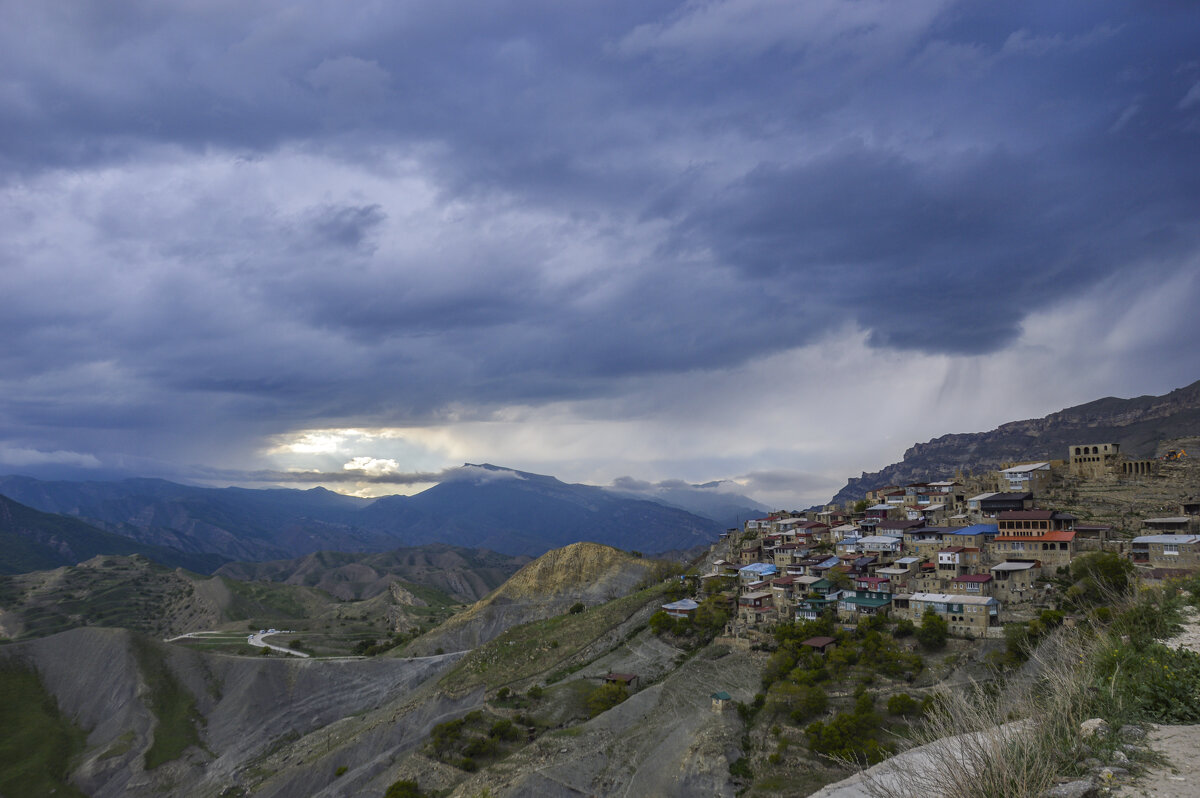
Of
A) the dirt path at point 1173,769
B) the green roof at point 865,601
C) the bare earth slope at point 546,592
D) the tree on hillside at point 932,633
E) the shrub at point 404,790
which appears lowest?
the shrub at point 404,790

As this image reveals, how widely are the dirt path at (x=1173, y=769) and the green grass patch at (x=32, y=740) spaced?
367ft

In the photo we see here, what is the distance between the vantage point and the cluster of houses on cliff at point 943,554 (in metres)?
57.2

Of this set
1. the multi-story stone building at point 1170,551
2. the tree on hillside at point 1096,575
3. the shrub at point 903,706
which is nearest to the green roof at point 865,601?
the tree on hillside at point 1096,575

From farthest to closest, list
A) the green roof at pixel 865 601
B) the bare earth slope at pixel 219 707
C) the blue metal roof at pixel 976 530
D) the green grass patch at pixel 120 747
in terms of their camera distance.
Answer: the green grass patch at pixel 120 747, the bare earth slope at pixel 219 707, the blue metal roof at pixel 976 530, the green roof at pixel 865 601

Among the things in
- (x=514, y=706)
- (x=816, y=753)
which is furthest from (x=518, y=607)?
(x=816, y=753)

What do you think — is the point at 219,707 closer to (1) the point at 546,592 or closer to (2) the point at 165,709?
(2) the point at 165,709

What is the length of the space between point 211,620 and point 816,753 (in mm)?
166576

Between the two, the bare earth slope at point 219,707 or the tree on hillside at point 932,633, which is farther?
the bare earth slope at point 219,707

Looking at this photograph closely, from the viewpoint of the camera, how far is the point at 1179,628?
20.0 m

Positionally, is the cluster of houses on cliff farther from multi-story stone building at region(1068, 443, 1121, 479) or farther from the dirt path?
the dirt path

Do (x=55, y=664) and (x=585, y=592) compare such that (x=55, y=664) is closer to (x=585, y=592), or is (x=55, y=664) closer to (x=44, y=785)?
(x=44, y=785)

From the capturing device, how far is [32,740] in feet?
296

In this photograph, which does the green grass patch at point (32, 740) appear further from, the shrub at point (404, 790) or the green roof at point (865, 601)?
the green roof at point (865, 601)

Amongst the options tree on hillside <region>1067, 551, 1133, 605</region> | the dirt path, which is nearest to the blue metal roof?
tree on hillside <region>1067, 551, 1133, 605</region>
